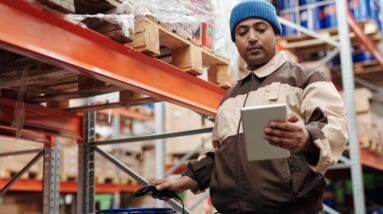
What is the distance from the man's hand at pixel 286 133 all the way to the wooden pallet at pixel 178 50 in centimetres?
103

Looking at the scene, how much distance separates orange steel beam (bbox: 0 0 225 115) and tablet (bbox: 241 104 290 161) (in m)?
0.78

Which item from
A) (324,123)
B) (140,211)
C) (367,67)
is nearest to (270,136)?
(324,123)

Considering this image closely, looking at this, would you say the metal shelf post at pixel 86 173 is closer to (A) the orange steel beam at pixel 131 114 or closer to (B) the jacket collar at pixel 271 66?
(B) the jacket collar at pixel 271 66

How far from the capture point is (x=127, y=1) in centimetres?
247

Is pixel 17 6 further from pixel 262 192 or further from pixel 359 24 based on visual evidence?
pixel 359 24

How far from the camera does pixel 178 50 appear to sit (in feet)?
9.59

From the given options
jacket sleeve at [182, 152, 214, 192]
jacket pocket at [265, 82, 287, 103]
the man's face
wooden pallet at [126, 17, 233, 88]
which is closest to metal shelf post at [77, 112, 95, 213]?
wooden pallet at [126, 17, 233, 88]

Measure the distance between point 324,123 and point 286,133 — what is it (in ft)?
0.94

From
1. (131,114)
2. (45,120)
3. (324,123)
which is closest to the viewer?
(324,123)

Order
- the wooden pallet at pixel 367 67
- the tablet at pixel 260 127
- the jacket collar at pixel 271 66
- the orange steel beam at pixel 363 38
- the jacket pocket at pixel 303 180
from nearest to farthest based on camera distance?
the tablet at pixel 260 127 < the jacket pocket at pixel 303 180 < the jacket collar at pixel 271 66 < the orange steel beam at pixel 363 38 < the wooden pallet at pixel 367 67

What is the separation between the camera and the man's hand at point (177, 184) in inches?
98.0

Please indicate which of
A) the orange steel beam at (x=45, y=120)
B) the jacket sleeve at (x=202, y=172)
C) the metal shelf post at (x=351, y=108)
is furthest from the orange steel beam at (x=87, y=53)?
the metal shelf post at (x=351, y=108)

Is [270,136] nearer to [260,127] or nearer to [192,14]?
[260,127]

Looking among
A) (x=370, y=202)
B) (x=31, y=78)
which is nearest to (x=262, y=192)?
(x=31, y=78)
